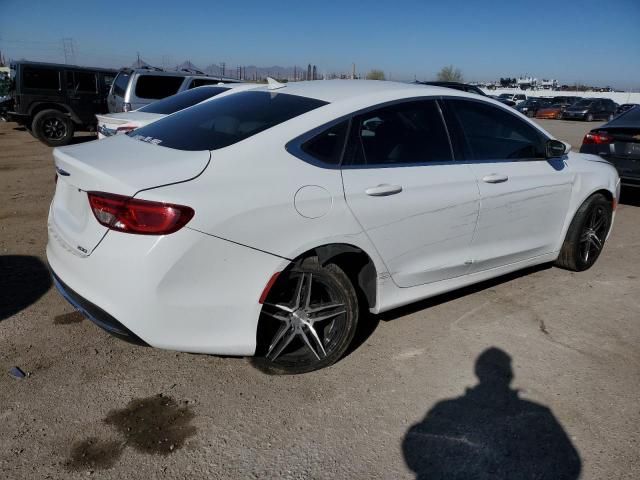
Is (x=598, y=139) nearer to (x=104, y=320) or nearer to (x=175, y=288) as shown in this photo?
(x=175, y=288)

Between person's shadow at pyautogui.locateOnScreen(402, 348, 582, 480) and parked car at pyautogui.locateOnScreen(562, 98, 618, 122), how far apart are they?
35.4m

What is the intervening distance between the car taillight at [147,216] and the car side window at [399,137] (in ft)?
3.38

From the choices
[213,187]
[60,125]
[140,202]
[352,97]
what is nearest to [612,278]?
[352,97]

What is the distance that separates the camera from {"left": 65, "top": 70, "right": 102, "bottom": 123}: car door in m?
13.6

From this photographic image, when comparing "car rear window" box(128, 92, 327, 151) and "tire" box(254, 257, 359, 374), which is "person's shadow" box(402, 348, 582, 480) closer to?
"tire" box(254, 257, 359, 374)

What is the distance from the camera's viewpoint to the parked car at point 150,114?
677 centimetres

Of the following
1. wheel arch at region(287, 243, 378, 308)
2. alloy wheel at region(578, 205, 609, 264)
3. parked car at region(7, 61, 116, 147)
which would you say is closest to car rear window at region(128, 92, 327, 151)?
wheel arch at region(287, 243, 378, 308)

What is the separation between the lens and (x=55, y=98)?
13.4 metres

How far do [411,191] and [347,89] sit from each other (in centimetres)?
81

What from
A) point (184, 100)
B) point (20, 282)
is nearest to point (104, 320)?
point (20, 282)

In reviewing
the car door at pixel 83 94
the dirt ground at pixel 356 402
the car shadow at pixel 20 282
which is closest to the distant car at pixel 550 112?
the car door at pixel 83 94

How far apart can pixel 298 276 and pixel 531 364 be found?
1630 millimetres

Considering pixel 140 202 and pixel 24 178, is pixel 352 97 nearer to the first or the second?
pixel 140 202

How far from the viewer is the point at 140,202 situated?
2404 mm
